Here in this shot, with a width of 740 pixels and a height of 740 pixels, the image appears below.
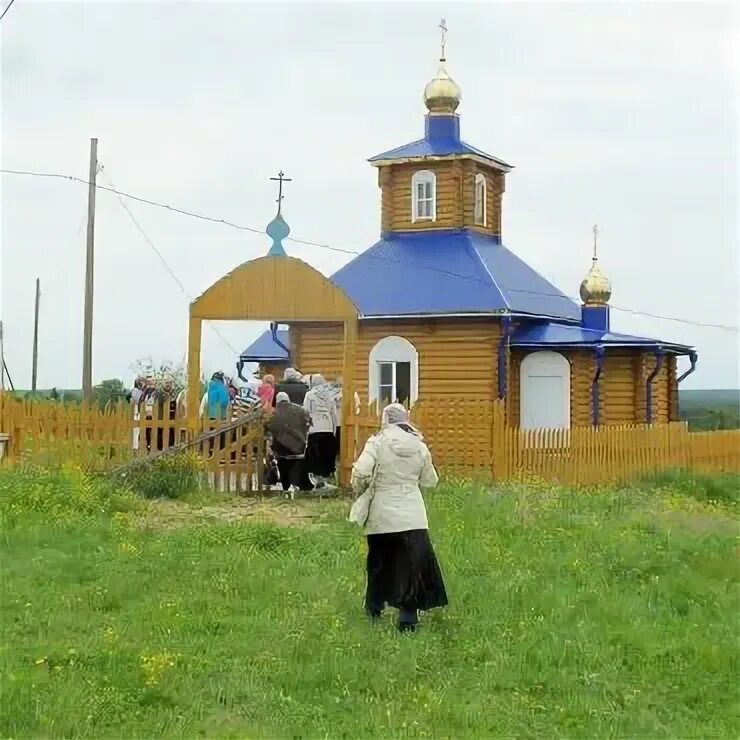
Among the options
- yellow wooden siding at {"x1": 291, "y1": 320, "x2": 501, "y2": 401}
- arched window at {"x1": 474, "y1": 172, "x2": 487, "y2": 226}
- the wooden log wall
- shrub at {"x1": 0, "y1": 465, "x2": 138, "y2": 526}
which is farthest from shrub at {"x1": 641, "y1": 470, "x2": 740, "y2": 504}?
shrub at {"x1": 0, "y1": 465, "x2": 138, "y2": 526}

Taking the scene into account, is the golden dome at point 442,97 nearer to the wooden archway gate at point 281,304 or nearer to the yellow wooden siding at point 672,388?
the yellow wooden siding at point 672,388

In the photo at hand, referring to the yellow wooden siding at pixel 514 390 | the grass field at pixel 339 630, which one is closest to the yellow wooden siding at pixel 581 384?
→ the yellow wooden siding at pixel 514 390

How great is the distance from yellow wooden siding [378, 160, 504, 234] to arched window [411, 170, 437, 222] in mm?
70

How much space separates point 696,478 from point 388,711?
14823 mm

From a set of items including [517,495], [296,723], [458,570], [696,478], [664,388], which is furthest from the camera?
[664,388]

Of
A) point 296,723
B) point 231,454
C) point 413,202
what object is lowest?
point 296,723

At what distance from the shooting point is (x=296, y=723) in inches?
250

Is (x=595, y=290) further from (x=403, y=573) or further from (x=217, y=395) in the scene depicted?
(x=403, y=573)

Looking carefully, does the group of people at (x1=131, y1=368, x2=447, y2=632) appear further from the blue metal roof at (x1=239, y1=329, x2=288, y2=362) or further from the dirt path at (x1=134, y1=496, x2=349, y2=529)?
the blue metal roof at (x1=239, y1=329, x2=288, y2=362)

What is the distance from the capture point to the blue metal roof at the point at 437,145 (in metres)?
24.3

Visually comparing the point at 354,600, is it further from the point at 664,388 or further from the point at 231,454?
the point at 664,388

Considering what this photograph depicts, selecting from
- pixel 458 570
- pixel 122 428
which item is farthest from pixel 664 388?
pixel 458 570

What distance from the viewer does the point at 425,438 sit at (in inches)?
665

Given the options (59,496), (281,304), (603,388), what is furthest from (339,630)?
(603,388)
